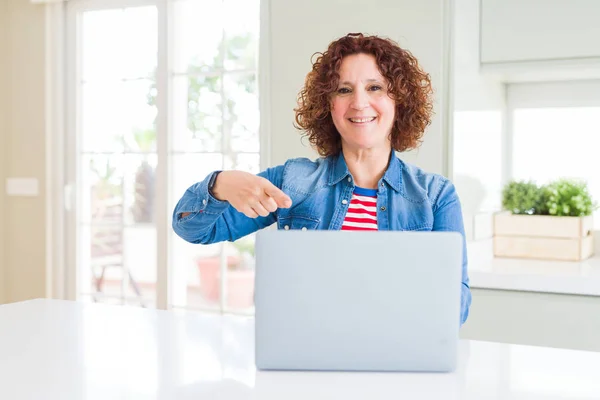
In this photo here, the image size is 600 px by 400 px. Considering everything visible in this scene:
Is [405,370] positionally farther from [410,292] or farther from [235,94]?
[235,94]

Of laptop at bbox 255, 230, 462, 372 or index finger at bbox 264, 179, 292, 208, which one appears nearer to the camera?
laptop at bbox 255, 230, 462, 372

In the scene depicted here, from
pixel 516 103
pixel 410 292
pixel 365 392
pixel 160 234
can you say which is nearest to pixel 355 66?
pixel 410 292

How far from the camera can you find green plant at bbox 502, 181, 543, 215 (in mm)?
2830

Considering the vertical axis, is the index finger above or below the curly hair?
below

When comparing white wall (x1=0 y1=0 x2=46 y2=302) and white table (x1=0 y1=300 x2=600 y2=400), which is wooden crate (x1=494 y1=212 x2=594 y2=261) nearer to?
white table (x1=0 y1=300 x2=600 y2=400)

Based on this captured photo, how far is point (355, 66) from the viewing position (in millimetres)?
1654

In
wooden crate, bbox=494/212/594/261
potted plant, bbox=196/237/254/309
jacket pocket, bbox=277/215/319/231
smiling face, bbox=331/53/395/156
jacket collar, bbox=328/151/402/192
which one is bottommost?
potted plant, bbox=196/237/254/309

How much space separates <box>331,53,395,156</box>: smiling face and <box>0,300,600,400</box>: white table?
50 cm

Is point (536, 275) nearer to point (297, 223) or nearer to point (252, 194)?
point (297, 223)

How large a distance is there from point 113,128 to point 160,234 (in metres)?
0.72

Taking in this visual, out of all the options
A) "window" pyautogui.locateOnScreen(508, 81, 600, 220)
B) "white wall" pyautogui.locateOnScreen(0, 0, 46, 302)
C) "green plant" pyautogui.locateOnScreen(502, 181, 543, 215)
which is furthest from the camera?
"white wall" pyautogui.locateOnScreen(0, 0, 46, 302)

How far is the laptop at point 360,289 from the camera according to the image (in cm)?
109

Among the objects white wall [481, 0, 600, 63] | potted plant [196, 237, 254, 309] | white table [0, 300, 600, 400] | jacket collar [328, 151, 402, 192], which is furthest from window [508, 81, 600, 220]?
white table [0, 300, 600, 400]

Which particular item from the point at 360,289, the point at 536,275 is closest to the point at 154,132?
the point at 536,275
